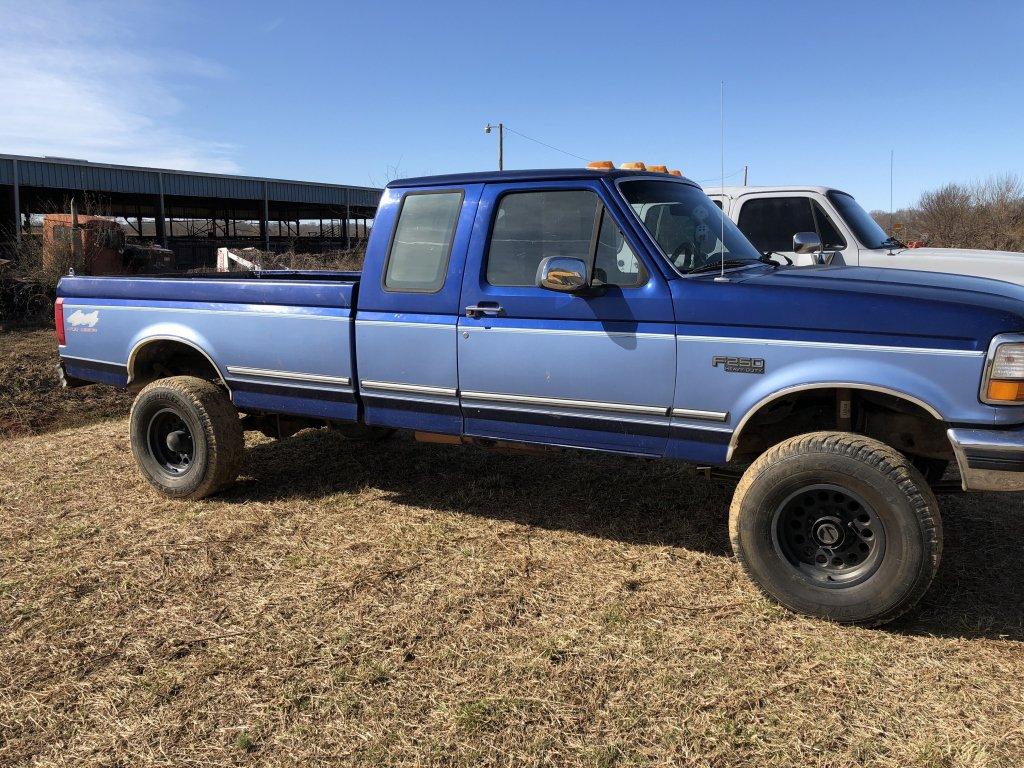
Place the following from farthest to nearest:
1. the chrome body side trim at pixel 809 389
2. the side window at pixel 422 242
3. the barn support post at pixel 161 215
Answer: the barn support post at pixel 161 215 < the side window at pixel 422 242 < the chrome body side trim at pixel 809 389

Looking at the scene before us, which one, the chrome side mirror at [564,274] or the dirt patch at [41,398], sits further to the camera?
the dirt patch at [41,398]

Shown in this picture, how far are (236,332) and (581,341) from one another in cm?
242

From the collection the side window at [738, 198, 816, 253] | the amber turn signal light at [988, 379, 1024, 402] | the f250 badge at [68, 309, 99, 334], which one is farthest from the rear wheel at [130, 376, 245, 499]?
the side window at [738, 198, 816, 253]

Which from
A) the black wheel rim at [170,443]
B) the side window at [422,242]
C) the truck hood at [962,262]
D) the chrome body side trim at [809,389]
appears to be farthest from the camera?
the truck hood at [962,262]

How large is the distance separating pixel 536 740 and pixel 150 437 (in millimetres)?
3844

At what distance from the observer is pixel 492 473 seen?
5.64 meters

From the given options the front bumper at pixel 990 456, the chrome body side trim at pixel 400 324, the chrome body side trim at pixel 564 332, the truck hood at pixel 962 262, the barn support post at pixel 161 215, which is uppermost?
the barn support post at pixel 161 215

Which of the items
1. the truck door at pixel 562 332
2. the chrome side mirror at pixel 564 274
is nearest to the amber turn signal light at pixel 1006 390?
the truck door at pixel 562 332

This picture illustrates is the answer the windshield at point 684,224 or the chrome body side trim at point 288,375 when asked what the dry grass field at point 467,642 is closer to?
the chrome body side trim at point 288,375

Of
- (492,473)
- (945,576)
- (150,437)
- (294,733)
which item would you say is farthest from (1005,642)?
(150,437)

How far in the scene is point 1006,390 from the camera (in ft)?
10.0

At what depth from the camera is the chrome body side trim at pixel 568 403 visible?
3.72 m

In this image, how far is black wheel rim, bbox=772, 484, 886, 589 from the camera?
334 cm

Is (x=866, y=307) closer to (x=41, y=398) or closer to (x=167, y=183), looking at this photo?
(x=41, y=398)
